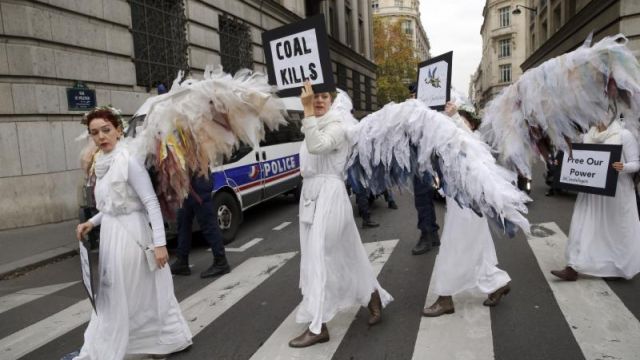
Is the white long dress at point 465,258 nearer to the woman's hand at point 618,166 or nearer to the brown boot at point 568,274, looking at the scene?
the brown boot at point 568,274

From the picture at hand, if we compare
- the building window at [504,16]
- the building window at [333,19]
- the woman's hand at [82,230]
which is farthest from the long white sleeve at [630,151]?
the building window at [504,16]

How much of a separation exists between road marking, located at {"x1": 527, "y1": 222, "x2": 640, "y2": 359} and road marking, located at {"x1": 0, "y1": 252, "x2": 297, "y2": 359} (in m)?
3.03

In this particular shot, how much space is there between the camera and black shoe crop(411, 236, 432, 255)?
19.9ft

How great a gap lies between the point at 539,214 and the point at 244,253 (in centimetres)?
512

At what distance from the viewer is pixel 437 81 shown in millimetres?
5320

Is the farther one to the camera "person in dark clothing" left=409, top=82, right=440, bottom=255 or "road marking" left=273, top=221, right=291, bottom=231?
"road marking" left=273, top=221, right=291, bottom=231

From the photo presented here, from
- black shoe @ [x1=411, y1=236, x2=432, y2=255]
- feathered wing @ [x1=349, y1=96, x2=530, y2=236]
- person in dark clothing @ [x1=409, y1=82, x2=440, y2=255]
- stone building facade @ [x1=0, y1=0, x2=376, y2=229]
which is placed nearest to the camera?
feathered wing @ [x1=349, y1=96, x2=530, y2=236]

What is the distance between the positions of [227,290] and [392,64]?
4528 cm

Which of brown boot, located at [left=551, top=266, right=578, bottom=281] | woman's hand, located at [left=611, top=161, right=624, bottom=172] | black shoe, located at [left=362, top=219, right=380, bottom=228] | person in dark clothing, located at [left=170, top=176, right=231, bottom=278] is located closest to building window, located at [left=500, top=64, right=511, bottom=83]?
black shoe, located at [left=362, top=219, right=380, bottom=228]

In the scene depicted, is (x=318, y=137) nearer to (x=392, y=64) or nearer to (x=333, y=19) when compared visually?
(x=333, y=19)

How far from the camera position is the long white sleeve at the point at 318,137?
3279 mm

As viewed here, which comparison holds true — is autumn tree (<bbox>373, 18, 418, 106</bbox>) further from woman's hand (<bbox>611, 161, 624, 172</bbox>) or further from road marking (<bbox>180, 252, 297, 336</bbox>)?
woman's hand (<bbox>611, 161, 624, 172</bbox>)

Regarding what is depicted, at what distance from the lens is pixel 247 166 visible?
8.23m

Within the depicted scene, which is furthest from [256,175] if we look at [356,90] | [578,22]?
[356,90]
